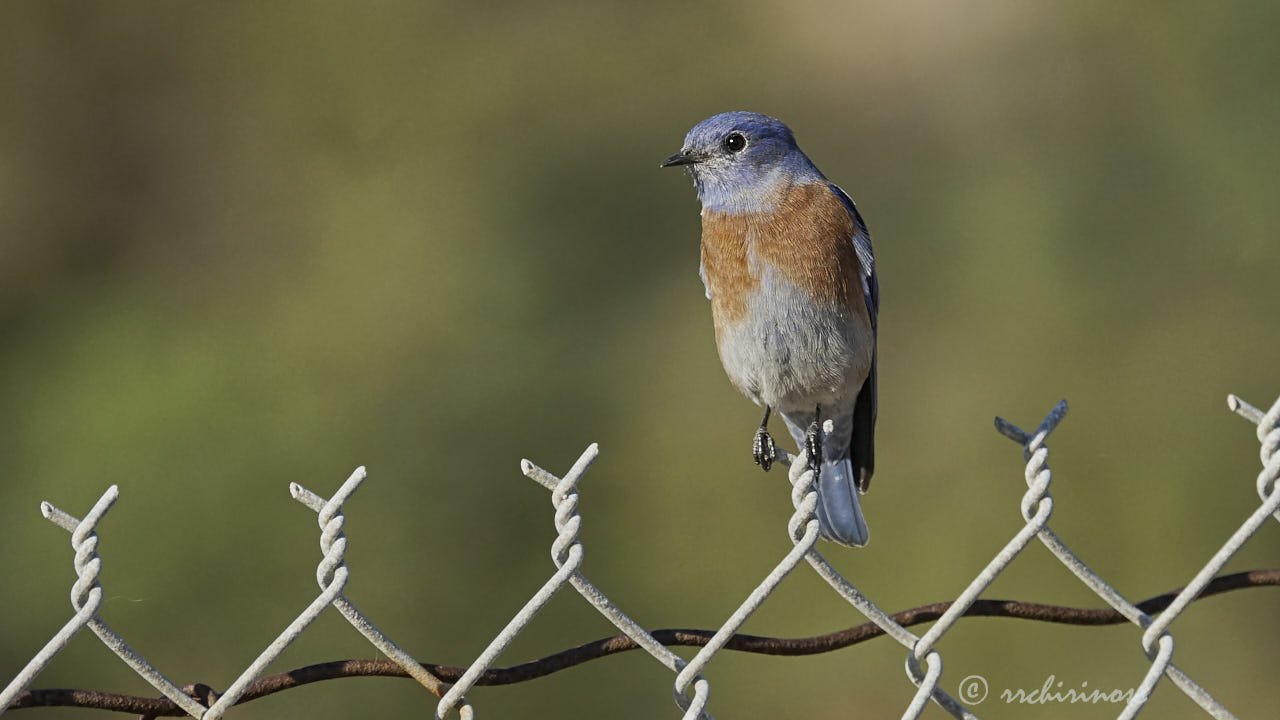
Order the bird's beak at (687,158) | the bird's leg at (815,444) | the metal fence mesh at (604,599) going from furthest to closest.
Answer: the bird's beak at (687,158)
the bird's leg at (815,444)
the metal fence mesh at (604,599)

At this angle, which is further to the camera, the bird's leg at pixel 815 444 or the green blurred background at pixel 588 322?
the green blurred background at pixel 588 322

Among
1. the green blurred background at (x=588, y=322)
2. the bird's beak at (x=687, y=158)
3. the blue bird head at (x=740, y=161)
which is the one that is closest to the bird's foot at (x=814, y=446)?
the blue bird head at (x=740, y=161)

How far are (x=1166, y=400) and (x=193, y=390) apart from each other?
401cm

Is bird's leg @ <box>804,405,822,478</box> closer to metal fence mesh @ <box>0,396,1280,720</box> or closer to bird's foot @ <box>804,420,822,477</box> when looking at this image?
bird's foot @ <box>804,420,822,477</box>

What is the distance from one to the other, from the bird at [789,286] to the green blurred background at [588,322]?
Answer: 1.46 m

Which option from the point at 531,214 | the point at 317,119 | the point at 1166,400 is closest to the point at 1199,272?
the point at 1166,400

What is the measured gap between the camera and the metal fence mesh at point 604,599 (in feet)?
5.17

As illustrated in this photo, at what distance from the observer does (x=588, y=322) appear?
563 centimetres

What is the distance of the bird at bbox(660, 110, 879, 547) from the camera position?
3.03 m

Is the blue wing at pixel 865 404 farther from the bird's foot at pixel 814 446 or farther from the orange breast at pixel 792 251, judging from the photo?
the bird's foot at pixel 814 446

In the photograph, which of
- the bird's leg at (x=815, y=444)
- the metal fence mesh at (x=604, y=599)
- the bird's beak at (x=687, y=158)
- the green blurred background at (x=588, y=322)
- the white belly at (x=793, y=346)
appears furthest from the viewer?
the green blurred background at (x=588, y=322)

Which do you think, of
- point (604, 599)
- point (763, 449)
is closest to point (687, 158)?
point (763, 449)

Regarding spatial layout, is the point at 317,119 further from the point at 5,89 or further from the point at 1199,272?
the point at 1199,272

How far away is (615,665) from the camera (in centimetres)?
450
